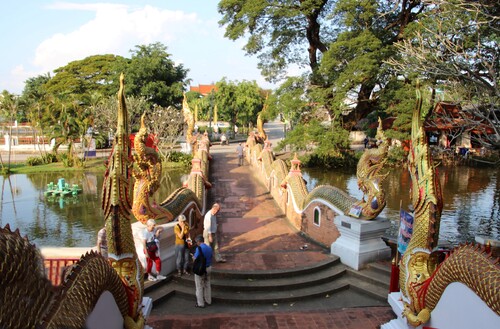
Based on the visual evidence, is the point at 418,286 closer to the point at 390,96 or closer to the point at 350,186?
the point at 350,186

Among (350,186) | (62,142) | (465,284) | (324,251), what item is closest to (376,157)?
(324,251)

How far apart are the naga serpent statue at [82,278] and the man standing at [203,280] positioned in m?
1.27

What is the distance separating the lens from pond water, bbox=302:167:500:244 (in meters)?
12.8

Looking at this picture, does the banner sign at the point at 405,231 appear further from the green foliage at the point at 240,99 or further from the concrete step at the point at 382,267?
the green foliage at the point at 240,99

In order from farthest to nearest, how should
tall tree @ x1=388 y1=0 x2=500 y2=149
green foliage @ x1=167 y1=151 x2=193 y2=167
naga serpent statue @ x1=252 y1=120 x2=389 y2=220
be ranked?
green foliage @ x1=167 y1=151 x2=193 y2=167 < tall tree @ x1=388 y1=0 x2=500 y2=149 < naga serpent statue @ x1=252 y1=120 x2=389 y2=220

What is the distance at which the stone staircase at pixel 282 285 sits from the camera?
6.75 meters

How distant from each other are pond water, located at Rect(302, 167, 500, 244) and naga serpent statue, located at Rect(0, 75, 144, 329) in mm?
8611

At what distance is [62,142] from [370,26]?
21344 millimetres

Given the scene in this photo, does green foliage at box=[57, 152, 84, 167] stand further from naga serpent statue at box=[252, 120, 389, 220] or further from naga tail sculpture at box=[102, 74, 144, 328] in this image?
naga tail sculpture at box=[102, 74, 144, 328]

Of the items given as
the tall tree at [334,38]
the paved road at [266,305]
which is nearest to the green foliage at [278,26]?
the tall tree at [334,38]

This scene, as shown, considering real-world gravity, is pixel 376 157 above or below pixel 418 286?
above

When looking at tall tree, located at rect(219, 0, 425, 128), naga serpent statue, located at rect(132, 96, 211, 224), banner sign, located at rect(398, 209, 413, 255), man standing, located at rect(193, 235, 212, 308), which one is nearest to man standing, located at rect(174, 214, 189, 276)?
naga serpent statue, located at rect(132, 96, 211, 224)

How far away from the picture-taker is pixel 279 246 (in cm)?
923

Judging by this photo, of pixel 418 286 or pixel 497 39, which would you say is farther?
pixel 497 39
